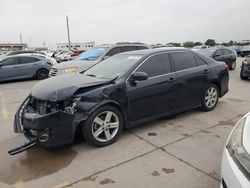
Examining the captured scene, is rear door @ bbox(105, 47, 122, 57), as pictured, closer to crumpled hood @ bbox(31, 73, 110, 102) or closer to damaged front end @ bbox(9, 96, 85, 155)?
crumpled hood @ bbox(31, 73, 110, 102)

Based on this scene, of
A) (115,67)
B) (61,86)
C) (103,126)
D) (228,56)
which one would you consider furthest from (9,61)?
(228,56)

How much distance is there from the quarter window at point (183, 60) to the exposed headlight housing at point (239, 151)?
2.92 m

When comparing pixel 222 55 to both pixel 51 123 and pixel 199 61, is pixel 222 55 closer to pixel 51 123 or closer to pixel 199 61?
pixel 199 61

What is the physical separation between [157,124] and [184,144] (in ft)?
3.47

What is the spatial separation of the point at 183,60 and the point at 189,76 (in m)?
0.38

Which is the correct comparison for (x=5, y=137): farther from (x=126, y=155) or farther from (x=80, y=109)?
(x=126, y=155)

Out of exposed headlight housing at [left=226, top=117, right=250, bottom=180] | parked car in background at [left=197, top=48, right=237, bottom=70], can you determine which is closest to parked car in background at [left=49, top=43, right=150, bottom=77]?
parked car in background at [left=197, top=48, right=237, bottom=70]

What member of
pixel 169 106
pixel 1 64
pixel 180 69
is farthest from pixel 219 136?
pixel 1 64

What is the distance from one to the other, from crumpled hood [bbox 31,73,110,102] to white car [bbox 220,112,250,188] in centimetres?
245

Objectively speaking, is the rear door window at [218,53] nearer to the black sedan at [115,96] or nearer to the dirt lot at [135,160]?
the black sedan at [115,96]

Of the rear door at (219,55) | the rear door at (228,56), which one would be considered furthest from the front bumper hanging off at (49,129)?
the rear door at (228,56)

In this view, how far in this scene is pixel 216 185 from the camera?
312 cm

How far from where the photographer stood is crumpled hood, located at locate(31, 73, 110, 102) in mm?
3994

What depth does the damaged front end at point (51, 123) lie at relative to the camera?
3783 millimetres
